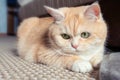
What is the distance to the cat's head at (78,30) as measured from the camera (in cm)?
106

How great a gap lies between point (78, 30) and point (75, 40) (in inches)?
1.8

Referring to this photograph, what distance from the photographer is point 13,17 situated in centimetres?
468

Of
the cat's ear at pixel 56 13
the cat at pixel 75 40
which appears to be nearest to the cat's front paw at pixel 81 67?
the cat at pixel 75 40

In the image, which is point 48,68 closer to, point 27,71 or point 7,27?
point 27,71

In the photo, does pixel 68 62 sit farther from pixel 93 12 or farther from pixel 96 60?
pixel 93 12

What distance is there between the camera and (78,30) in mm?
1055

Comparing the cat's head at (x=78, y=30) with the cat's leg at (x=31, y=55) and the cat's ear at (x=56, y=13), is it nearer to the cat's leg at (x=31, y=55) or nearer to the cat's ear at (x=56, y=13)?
the cat's ear at (x=56, y=13)

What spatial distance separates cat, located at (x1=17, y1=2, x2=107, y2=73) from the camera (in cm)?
106

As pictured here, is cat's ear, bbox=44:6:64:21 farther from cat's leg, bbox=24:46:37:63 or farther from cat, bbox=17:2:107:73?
cat's leg, bbox=24:46:37:63

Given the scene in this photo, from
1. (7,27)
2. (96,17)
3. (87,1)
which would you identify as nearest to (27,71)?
(96,17)

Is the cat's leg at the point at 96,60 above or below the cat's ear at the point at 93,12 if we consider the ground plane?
below

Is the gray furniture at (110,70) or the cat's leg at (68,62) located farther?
the cat's leg at (68,62)

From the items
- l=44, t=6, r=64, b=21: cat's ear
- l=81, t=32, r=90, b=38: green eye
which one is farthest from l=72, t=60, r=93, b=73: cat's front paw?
l=44, t=6, r=64, b=21: cat's ear

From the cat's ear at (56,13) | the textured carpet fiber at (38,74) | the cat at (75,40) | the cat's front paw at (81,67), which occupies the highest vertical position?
the cat's ear at (56,13)
